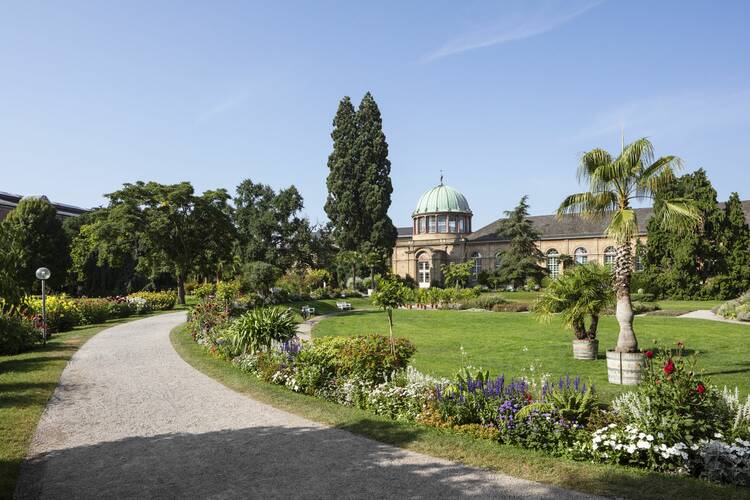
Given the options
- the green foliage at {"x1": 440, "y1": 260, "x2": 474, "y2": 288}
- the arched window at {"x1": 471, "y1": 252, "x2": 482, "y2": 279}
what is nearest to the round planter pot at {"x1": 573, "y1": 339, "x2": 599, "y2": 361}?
the green foliage at {"x1": 440, "y1": 260, "x2": 474, "y2": 288}

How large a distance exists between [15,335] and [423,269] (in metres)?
47.6

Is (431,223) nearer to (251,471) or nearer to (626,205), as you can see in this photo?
(626,205)

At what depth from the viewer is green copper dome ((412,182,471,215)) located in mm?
62250

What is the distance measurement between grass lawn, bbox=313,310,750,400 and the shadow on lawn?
5.56m

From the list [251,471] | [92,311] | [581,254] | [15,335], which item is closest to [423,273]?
[581,254]

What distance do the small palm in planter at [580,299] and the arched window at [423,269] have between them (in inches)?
1769

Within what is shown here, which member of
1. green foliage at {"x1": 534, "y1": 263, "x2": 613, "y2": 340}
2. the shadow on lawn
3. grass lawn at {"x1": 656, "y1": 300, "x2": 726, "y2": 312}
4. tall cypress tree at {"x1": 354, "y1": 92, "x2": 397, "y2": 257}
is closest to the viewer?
the shadow on lawn

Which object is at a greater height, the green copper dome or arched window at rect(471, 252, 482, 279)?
the green copper dome

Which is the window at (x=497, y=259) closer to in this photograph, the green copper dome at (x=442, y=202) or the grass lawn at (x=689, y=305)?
the green copper dome at (x=442, y=202)

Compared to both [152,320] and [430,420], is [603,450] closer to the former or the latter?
[430,420]

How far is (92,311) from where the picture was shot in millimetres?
25953

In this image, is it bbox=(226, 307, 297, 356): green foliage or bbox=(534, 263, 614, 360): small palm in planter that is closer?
bbox=(226, 307, 297, 356): green foliage

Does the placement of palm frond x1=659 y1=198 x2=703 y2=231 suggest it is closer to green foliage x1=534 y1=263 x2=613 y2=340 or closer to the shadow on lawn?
green foliage x1=534 y1=263 x2=613 y2=340

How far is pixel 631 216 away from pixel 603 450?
6.29m
